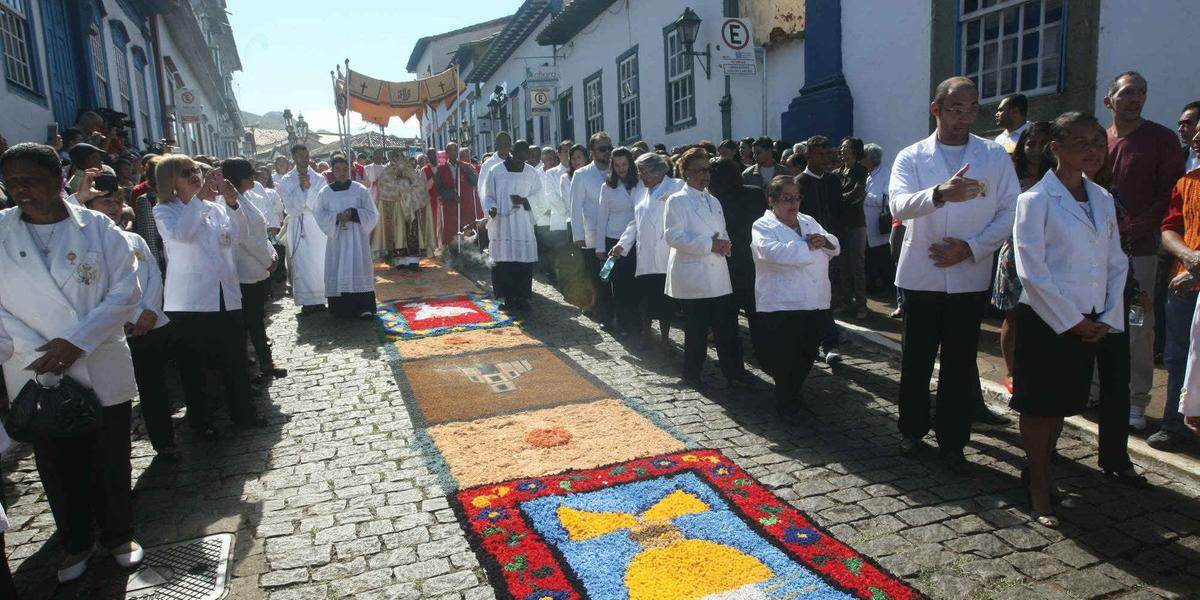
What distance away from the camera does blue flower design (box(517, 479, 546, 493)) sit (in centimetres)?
403

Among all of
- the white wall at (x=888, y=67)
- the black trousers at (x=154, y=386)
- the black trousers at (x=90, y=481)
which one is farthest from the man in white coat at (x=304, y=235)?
the white wall at (x=888, y=67)

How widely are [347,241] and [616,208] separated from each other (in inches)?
132

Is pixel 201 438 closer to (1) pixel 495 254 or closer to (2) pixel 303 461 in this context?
(2) pixel 303 461

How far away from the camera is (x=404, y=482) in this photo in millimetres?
4215

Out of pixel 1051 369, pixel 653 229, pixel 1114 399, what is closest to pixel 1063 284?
pixel 1051 369

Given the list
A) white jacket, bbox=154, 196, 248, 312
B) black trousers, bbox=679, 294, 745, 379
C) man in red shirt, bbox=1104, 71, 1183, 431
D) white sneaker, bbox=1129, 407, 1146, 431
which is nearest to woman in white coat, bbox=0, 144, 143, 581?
white jacket, bbox=154, 196, 248, 312

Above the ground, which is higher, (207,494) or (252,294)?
(252,294)

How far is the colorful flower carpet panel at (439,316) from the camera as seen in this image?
320 inches

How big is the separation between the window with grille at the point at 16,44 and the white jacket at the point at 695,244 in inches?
296

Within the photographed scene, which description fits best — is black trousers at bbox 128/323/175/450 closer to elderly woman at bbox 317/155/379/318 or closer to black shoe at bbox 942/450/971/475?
elderly woman at bbox 317/155/379/318

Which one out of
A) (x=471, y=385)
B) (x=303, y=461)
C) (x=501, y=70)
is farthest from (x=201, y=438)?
(x=501, y=70)

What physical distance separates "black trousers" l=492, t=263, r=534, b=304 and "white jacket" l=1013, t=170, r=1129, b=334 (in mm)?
6303

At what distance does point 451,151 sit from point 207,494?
10514mm

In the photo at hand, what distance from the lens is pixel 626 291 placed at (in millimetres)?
7551
